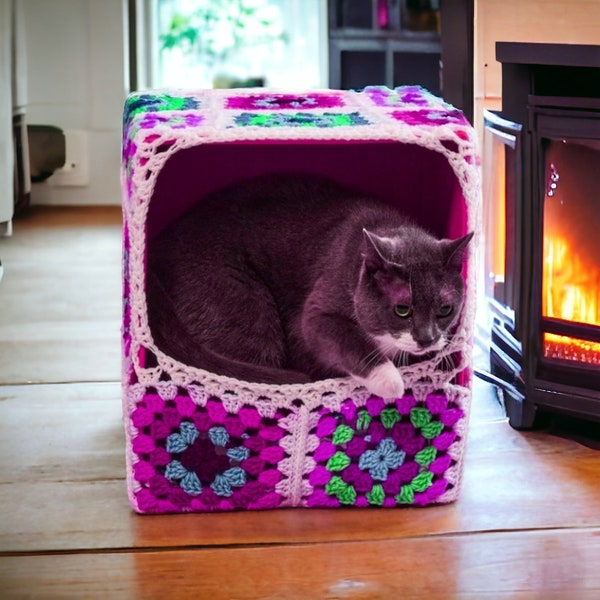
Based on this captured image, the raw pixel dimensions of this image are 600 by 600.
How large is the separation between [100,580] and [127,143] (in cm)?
62

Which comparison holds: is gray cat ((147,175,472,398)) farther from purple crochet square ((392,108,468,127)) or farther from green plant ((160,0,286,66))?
green plant ((160,0,286,66))

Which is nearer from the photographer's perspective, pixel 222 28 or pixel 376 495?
pixel 376 495

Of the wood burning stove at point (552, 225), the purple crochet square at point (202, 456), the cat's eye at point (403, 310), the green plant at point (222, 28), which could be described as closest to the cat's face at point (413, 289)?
the cat's eye at point (403, 310)

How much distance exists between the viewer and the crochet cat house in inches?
53.7

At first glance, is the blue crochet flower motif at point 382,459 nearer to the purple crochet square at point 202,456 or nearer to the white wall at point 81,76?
the purple crochet square at point 202,456

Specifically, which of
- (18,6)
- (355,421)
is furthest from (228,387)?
(18,6)

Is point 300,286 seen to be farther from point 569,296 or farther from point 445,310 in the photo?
point 569,296

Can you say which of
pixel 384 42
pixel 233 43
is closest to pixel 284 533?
pixel 384 42

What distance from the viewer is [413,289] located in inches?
54.0

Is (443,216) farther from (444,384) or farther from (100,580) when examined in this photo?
(100,580)

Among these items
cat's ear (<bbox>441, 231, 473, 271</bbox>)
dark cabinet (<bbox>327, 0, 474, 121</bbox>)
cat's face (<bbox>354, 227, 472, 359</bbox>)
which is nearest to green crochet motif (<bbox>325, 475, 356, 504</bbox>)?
cat's face (<bbox>354, 227, 472, 359</bbox>)

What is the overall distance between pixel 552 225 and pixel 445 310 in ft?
1.28

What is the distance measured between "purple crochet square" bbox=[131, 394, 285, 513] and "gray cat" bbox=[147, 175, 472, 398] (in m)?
0.08

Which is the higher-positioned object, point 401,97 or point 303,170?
point 401,97
